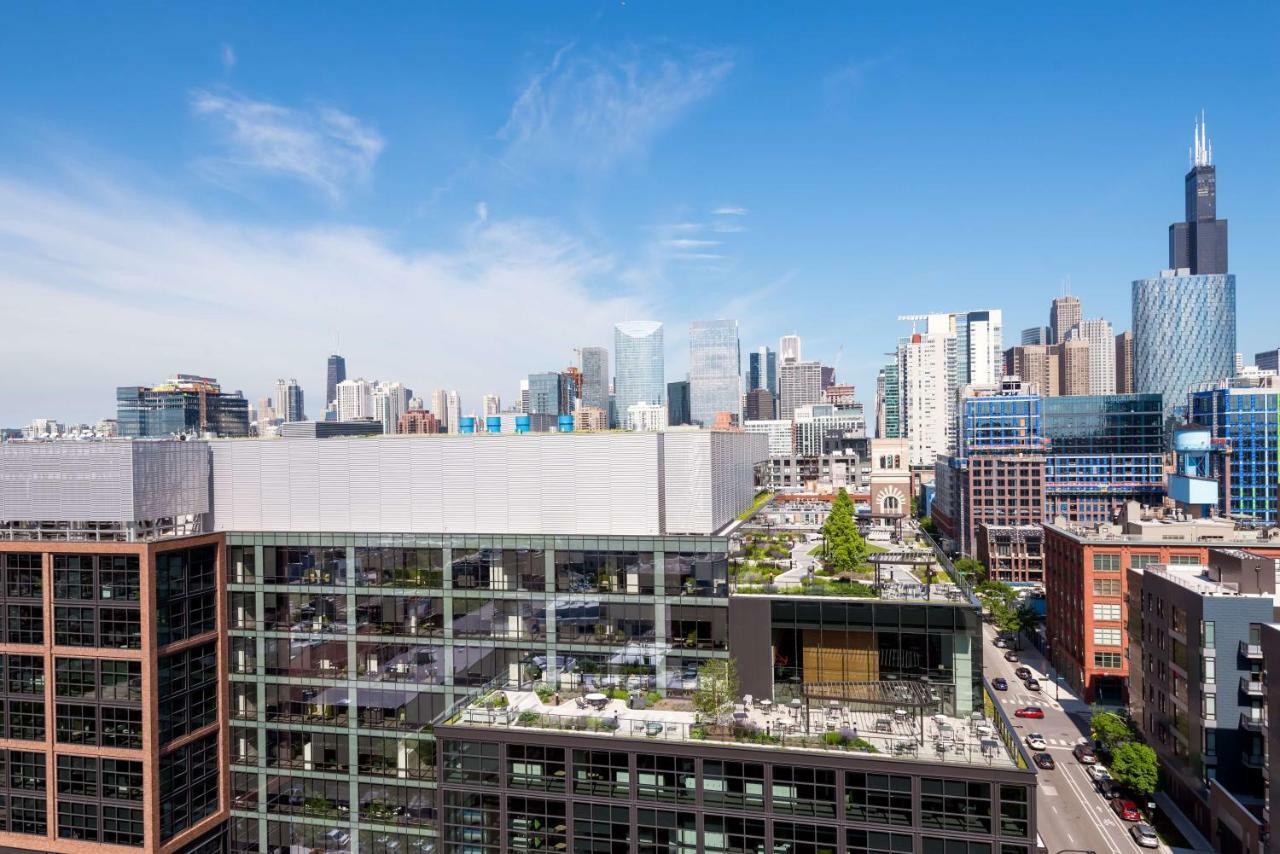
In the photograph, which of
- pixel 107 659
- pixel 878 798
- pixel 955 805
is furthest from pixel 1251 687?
pixel 107 659

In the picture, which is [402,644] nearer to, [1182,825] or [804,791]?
[804,791]

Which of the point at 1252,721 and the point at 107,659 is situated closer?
the point at 107,659

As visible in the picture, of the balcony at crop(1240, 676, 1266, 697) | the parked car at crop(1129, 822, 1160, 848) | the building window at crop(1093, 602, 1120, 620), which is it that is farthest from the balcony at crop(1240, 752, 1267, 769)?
the building window at crop(1093, 602, 1120, 620)

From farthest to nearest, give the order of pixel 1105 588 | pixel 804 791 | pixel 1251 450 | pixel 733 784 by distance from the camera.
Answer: pixel 1251 450, pixel 1105 588, pixel 733 784, pixel 804 791

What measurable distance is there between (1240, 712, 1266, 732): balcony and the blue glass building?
159428mm

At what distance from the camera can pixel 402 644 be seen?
2148 inches

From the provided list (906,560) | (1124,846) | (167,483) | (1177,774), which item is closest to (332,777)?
(167,483)

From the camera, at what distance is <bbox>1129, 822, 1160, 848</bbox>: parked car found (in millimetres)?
66875

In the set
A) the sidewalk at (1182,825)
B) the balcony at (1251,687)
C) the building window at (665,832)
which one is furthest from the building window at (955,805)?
the balcony at (1251,687)

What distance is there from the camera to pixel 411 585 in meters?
54.8

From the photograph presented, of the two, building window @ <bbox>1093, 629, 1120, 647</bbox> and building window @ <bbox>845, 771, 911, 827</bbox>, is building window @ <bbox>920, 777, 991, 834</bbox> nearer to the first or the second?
building window @ <bbox>845, 771, 911, 827</bbox>

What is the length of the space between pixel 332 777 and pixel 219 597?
16.5 m

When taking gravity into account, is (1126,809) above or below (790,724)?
below

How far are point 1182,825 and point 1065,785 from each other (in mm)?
10494
